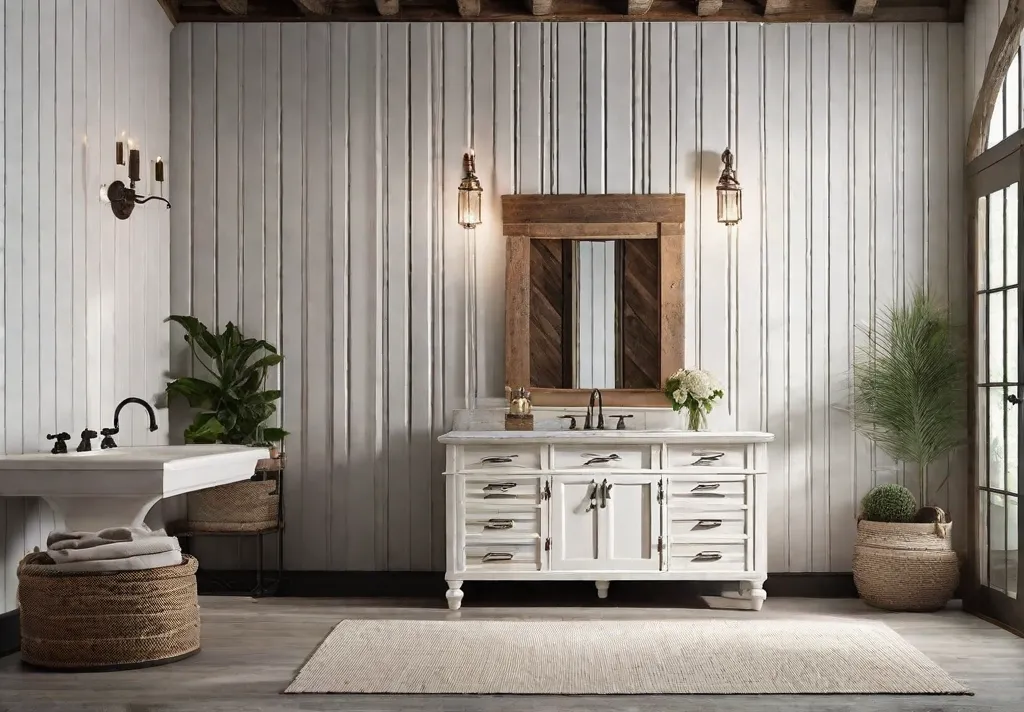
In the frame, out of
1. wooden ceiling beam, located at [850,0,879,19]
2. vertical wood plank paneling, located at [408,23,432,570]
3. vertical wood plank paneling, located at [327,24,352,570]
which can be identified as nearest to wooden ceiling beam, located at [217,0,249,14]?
vertical wood plank paneling, located at [327,24,352,570]

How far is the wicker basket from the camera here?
15.5 ft

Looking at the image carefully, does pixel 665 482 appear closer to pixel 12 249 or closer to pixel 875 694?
pixel 875 694

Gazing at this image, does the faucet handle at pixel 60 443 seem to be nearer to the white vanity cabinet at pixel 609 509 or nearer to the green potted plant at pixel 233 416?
the green potted plant at pixel 233 416

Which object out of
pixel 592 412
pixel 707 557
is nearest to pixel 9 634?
pixel 592 412

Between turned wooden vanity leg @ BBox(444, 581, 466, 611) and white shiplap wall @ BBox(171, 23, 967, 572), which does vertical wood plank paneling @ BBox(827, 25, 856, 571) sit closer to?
white shiplap wall @ BBox(171, 23, 967, 572)

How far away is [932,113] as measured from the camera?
5324mm

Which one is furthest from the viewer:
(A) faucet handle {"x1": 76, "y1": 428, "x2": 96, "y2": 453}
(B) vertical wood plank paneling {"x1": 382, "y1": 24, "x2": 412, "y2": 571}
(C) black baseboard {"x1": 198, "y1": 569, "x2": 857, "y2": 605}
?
(B) vertical wood plank paneling {"x1": 382, "y1": 24, "x2": 412, "y2": 571}

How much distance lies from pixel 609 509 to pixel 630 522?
0.37 feet

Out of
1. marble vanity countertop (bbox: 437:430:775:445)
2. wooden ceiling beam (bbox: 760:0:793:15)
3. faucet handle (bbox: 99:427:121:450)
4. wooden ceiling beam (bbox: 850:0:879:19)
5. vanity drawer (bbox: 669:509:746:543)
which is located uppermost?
wooden ceiling beam (bbox: 760:0:793:15)

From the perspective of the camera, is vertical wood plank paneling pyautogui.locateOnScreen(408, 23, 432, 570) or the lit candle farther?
vertical wood plank paneling pyautogui.locateOnScreen(408, 23, 432, 570)

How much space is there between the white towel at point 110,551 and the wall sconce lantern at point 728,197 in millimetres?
3101

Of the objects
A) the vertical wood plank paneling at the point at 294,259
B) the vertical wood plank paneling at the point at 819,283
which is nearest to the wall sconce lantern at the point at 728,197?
the vertical wood plank paneling at the point at 819,283

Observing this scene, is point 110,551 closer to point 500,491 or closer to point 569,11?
point 500,491

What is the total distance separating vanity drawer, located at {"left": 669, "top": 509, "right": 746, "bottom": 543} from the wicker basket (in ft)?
2.09
